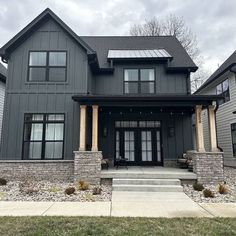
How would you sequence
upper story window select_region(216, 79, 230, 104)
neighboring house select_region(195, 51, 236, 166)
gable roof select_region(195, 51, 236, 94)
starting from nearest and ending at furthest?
gable roof select_region(195, 51, 236, 94) < neighboring house select_region(195, 51, 236, 166) < upper story window select_region(216, 79, 230, 104)

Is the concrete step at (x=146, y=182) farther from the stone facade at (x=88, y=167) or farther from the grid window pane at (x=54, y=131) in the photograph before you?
the grid window pane at (x=54, y=131)

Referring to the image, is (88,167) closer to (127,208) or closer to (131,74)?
(127,208)

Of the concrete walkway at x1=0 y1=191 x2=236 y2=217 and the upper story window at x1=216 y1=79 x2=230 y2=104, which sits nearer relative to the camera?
the concrete walkway at x1=0 y1=191 x2=236 y2=217

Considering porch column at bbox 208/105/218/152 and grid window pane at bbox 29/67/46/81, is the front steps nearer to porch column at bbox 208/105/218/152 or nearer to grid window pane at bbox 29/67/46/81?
porch column at bbox 208/105/218/152

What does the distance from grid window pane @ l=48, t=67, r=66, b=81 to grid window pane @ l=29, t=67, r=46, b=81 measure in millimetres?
327

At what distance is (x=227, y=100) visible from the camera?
45.3 feet

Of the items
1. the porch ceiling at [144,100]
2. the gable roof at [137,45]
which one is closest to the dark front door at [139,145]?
the porch ceiling at [144,100]

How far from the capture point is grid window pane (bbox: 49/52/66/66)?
10648 mm

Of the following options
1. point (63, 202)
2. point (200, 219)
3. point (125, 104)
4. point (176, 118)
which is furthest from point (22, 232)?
point (176, 118)

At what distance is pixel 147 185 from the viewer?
7953mm

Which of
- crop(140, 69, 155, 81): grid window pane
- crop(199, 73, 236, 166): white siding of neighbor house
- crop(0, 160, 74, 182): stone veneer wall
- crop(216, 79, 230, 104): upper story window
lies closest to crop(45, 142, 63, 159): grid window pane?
crop(0, 160, 74, 182): stone veneer wall

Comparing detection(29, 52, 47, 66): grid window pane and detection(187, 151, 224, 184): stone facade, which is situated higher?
detection(29, 52, 47, 66): grid window pane

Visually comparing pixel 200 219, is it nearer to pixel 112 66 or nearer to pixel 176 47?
pixel 112 66

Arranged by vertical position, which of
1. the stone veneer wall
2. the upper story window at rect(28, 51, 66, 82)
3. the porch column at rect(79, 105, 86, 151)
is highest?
the upper story window at rect(28, 51, 66, 82)
